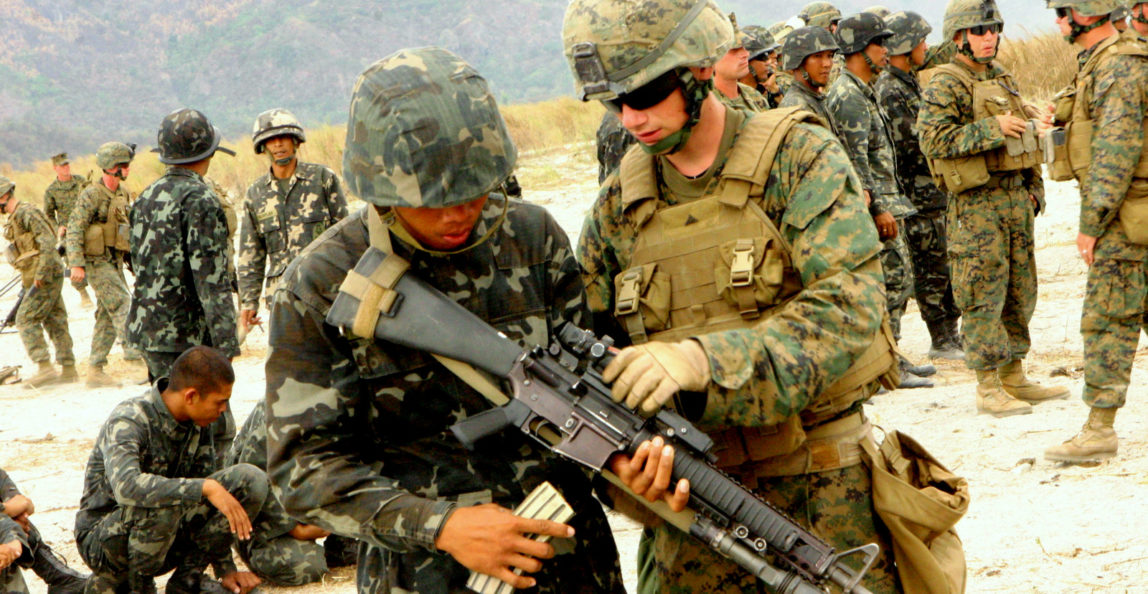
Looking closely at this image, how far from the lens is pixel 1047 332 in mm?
8086

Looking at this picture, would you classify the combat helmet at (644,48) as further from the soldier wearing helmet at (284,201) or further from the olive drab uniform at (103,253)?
the olive drab uniform at (103,253)

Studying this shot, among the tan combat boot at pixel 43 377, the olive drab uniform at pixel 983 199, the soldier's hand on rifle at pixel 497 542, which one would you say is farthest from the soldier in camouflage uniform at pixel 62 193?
the soldier's hand on rifle at pixel 497 542

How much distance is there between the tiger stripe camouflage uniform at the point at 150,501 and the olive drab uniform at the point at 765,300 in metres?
2.71

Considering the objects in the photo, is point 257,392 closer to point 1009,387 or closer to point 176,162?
point 176,162

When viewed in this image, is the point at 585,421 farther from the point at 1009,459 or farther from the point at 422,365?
the point at 1009,459

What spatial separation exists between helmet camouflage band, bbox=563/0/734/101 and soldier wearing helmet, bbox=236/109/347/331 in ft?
17.1

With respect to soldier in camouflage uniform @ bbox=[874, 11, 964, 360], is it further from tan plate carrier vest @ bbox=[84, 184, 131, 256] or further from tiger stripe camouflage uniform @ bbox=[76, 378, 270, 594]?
tan plate carrier vest @ bbox=[84, 184, 131, 256]

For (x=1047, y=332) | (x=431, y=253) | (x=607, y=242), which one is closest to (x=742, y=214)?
(x=607, y=242)

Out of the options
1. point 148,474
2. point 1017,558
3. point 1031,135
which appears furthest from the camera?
point 1031,135

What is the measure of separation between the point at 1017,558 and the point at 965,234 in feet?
7.50

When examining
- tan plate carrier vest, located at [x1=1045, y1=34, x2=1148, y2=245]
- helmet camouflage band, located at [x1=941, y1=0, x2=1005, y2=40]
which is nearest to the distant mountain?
helmet camouflage band, located at [x1=941, y1=0, x2=1005, y2=40]

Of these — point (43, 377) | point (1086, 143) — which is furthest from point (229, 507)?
point (43, 377)

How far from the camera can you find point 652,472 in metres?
2.16

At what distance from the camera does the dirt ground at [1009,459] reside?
4.34 metres
